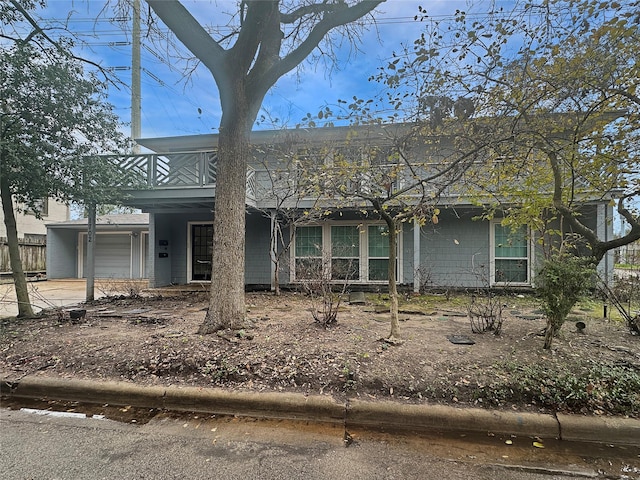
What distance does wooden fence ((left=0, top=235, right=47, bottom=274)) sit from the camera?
15.5 metres

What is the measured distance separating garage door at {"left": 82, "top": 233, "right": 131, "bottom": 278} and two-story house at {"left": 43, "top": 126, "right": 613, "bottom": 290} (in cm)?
569

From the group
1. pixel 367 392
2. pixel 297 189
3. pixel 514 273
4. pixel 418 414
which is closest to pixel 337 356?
pixel 367 392

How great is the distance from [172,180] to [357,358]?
7963mm

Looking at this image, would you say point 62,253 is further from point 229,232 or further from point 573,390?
point 573,390

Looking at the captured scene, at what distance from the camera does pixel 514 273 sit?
10344 millimetres

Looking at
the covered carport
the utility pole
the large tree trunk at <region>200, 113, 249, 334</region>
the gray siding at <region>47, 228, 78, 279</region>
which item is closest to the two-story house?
the large tree trunk at <region>200, 113, 249, 334</region>

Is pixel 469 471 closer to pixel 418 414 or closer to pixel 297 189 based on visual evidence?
pixel 418 414

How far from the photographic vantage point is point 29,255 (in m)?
16.2

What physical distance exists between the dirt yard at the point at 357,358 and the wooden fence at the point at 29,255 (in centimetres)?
1255

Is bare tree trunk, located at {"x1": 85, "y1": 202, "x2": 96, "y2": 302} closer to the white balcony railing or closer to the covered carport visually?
the white balcony railing

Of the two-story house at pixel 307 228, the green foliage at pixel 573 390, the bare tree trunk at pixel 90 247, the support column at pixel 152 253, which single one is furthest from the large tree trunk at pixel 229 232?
the support column at pixel 152 253

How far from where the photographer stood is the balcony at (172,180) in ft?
30.5

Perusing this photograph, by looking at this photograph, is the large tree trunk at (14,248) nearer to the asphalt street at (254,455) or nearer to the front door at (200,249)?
the asphalt street at (254,455)

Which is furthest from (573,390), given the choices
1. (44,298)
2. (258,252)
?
(44,298)
